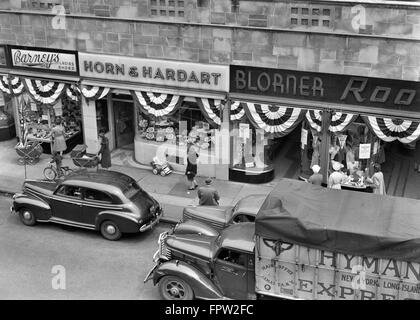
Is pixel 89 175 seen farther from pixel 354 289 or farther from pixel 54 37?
pixel 354 289

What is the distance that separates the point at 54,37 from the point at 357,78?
11.6 meters

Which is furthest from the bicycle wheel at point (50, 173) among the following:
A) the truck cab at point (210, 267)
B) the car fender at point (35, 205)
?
the truck cab at point (210, 267)

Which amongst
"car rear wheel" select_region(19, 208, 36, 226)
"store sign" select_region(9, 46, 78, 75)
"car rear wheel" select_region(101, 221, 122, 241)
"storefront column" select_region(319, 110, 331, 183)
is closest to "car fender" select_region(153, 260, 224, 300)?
"car rear wheel" select_region(101, 221, 122, 241)

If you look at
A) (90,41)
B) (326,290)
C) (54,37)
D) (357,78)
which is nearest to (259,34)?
(357,78)

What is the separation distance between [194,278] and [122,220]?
13.8 ft

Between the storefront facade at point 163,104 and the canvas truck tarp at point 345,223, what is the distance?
298 inches

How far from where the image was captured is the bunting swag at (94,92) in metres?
23.1

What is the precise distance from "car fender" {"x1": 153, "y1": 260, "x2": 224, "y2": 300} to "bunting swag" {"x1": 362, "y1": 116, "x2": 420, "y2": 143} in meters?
8.39

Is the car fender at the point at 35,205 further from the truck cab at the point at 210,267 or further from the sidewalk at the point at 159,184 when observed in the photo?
the truck cab at the point at 210,267

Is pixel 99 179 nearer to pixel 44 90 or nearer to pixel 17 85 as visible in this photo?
pixel 44 90

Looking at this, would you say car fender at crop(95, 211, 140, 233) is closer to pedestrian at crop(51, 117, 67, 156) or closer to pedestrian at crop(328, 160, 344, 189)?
pedestrian at crop(51, 117, 67, 156)

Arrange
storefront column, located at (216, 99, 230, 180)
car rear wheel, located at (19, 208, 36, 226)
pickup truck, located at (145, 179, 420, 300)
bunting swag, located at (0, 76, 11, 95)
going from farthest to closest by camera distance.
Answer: bunting swag, located at (0, 76, 11, 95)
storefront column, located at (216, 99, 230, 180)
car rear wheel, located at (19, 208, 36, 226)
pickup truck, located at (145, 179, 420, 300)

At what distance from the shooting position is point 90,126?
78.7 feet

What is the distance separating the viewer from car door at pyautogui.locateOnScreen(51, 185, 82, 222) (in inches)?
715
